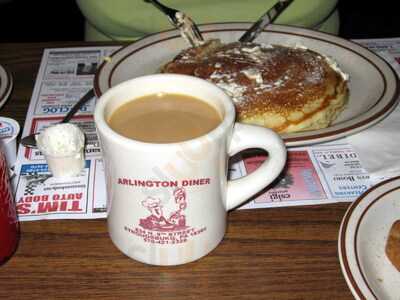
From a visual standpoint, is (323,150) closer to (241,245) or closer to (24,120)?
(241,245)

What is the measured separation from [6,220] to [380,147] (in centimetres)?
59

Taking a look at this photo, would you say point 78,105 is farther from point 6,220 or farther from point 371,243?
point 371,243

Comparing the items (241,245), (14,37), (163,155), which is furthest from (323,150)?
(14,37)

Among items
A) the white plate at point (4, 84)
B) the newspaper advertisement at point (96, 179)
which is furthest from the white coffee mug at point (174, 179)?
the white plate at point (4, 84)

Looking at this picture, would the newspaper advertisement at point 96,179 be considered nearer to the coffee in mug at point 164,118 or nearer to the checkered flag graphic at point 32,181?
the checkered flag graphic at point 32,181

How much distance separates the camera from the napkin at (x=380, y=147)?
83 centimetres

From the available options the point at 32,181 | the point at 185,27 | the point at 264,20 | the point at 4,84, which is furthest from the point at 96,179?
the point at 264,20

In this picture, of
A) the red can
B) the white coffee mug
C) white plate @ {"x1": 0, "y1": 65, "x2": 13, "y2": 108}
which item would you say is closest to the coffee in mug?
the white coffee mug

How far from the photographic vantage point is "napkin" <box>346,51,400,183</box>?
0.83 m

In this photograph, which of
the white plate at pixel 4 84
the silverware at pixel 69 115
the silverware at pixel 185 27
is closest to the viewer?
the silverware at pixel 69 115

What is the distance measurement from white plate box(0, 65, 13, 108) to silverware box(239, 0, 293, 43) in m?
0.46

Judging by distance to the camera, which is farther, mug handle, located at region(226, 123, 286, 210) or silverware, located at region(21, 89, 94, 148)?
silverware, located at region(21, 89, 94, 148)

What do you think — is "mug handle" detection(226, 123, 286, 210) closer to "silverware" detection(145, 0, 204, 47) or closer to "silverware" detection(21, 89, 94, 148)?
"silverware" detection(21, 89, 94, 148)

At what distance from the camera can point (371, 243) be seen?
26.3 inches
